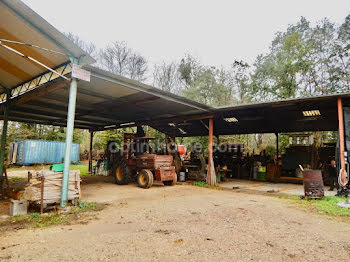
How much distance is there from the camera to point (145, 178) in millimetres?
8898

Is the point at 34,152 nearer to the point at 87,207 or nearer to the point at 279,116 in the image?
the point at 87,207

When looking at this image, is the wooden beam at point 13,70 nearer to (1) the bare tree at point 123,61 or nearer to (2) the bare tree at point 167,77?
(1) the bare tree at point 123,61

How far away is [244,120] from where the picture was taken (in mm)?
11398

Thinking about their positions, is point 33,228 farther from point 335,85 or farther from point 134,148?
point 335,85

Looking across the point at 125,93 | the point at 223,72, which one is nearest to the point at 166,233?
the point at 125,93

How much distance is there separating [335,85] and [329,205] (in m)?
14.3

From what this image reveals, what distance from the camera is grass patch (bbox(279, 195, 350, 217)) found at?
524 centimetres

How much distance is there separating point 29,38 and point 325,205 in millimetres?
8580

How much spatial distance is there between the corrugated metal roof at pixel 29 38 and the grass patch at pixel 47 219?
11.8 ft

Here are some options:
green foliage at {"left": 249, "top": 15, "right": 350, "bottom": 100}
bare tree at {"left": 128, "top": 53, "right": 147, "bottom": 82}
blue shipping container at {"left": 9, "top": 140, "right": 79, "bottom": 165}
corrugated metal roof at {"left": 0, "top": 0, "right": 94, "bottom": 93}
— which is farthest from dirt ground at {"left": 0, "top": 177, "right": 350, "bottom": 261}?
bare tree at {"left": 128, "top": 53, "right": 147, "bottom": 82}

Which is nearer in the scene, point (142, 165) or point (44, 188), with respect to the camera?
point (44, 188)

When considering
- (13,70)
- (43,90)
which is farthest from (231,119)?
(13,70)

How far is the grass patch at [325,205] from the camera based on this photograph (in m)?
5.24

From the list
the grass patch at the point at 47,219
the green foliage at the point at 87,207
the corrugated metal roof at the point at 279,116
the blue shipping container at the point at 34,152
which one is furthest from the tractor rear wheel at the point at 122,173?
the blue shipping container at the point at 34,152
